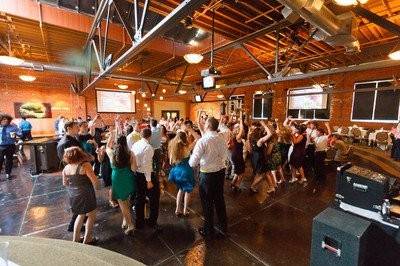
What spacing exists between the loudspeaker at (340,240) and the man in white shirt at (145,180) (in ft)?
6.47

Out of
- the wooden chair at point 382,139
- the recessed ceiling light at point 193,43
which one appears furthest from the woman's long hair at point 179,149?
the wooden chair at point 382,139

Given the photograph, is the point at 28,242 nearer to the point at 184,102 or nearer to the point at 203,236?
the point at 203,236

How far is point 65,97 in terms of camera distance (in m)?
11.0

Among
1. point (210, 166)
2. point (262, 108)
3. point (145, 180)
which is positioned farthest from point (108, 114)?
point (210, 166)

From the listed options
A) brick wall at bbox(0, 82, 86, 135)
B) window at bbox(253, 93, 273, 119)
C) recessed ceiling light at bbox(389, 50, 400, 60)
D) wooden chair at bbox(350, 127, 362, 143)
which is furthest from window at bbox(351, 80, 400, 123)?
brick wall at bbox(0, 82, 86, 135)

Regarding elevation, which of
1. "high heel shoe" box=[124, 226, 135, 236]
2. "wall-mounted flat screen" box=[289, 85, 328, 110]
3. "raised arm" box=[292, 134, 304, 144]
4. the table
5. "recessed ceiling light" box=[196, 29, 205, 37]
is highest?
"recessed ceiling light" box=[196, 29, 205, 37]

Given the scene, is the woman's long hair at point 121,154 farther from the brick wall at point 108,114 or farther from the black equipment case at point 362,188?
the brick wall at point 108,114

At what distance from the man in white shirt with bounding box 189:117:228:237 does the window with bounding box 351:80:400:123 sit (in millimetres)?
9019

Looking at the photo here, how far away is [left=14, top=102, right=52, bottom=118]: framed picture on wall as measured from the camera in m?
9.87

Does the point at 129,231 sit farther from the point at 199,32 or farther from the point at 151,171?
the point at 199,32

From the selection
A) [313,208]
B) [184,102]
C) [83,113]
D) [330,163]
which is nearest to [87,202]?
[313,208]

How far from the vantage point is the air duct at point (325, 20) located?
203 centimetres

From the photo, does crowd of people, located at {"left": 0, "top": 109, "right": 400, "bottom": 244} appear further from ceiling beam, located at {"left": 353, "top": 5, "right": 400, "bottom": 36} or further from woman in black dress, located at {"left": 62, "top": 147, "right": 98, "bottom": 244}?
ceiling beam, located at {"left": 353, "top": 5, "right": 400, "bottom": 36}

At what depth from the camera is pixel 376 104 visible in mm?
8953
